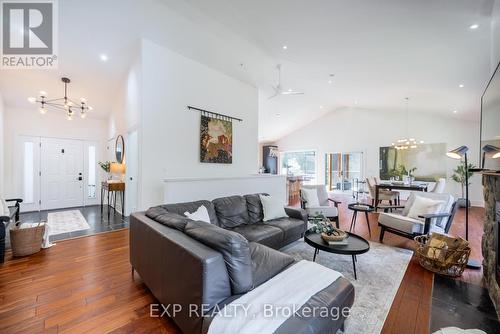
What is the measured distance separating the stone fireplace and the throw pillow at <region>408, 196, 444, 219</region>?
2.66 ft

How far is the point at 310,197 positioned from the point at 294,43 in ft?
9.61

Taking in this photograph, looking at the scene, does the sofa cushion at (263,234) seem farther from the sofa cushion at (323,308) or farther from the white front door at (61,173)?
the white front door at (61,173)

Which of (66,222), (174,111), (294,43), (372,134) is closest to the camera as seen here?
(294,43)

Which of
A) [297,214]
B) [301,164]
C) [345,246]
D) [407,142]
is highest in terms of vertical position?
[407,142]

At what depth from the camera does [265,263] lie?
182cm

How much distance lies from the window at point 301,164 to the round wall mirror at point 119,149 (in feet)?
24.2

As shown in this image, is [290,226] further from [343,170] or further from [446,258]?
[343,170]

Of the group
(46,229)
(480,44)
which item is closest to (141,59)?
(46,229)

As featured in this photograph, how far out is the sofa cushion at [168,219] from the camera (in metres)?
1.84

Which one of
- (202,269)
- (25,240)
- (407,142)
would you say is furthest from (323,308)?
(407,142)

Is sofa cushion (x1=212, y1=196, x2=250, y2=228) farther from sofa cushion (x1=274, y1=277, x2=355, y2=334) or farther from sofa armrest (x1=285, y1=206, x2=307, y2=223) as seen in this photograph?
sofa cushion (x1=274, y1=277, x2=355, y2=334)

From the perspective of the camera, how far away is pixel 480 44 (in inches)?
121

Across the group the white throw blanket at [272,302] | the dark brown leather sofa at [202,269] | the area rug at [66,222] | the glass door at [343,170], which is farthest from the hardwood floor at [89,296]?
the glass door at [343,170]

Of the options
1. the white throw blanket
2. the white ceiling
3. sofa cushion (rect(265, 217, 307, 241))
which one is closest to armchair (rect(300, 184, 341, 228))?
sofa cushion (rect(265, 217, 307, 241))
